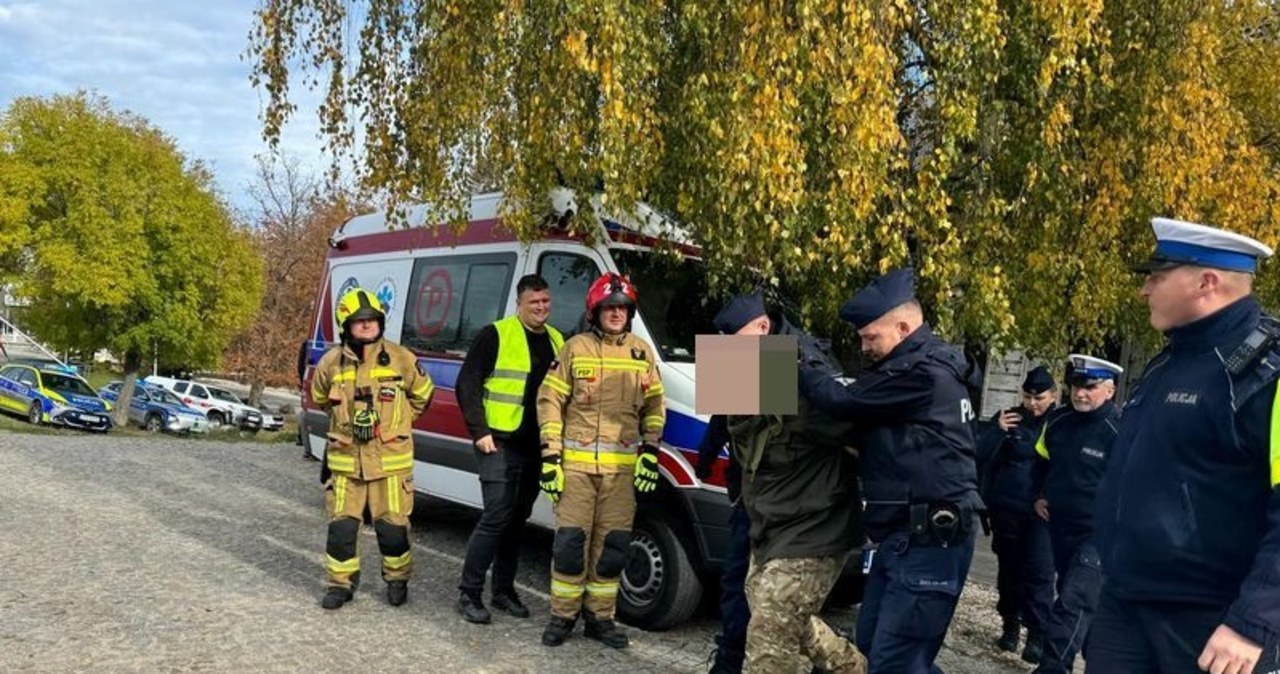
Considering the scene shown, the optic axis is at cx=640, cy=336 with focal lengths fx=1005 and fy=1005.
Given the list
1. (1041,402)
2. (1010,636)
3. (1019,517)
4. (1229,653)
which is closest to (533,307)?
(1019,517)

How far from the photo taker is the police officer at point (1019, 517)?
5.65 m

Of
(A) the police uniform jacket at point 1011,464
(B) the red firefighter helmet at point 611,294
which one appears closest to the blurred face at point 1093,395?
(A) the police uniform jacket at point 1011,464

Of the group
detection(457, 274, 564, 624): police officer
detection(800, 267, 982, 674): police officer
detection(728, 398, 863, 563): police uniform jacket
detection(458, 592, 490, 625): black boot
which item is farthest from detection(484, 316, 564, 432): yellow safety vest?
detection(800, 267, 982, 674): police officer

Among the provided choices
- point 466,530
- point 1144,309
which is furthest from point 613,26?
point 1144,309

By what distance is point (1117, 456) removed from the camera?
9.40 feet

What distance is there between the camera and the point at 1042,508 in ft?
18.0

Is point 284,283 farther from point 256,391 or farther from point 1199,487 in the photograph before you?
point 1199,487

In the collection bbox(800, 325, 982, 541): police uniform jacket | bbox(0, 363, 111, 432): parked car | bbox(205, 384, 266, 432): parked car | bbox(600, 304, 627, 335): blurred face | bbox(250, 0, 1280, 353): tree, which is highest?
bbox(250, 0, 1280, 353): tree

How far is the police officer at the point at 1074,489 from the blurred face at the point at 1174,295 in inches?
94.4

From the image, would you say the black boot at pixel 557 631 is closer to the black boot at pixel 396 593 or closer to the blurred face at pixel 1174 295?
the black boot at pixel 396 593

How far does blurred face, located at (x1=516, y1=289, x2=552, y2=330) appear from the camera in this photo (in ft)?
17.8

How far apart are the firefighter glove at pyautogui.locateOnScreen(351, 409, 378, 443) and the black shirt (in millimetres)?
488

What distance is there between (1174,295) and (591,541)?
10.4 ft

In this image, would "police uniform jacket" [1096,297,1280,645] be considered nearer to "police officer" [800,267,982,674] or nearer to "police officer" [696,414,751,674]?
"police officer" [800,267,982,674]
